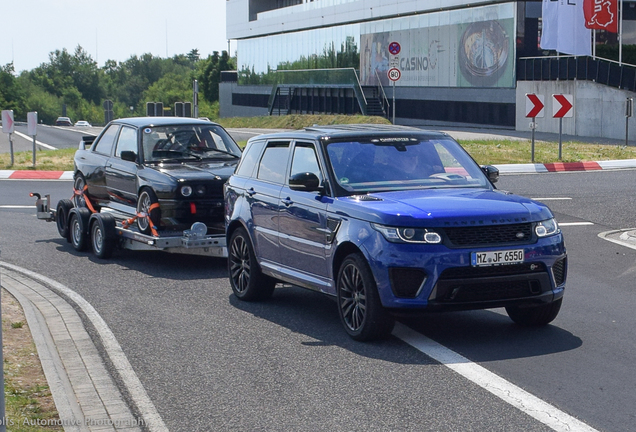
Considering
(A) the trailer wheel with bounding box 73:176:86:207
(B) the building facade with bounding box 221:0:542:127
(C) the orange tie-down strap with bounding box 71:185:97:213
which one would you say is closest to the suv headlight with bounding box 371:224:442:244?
(C) the orange tie-down strap with bounding box 71:185:97:213

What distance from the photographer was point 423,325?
870cm

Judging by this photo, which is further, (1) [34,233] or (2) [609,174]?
(2) [609,174]

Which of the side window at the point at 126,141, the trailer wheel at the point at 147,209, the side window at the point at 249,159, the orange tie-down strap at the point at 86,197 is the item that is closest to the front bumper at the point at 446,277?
the side window at the point at 249,159

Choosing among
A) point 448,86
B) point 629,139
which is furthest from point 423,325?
point 448,86

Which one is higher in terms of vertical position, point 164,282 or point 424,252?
point 424,252

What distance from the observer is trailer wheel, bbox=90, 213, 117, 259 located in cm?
1303

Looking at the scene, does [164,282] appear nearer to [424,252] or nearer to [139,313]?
[139,313]

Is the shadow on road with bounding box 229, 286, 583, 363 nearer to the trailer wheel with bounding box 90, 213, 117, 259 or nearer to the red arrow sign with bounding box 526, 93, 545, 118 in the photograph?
the trailer wheel with bounding box 90, 213, 117, 259

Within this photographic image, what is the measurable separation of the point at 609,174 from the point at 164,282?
16525 mm

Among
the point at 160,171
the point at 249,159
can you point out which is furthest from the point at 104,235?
the point at 249,159

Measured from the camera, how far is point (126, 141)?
13.7 metres

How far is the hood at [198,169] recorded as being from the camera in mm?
12422

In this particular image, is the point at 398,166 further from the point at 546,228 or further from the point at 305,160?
the point at 546,228

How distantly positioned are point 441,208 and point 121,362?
9.04 ft
